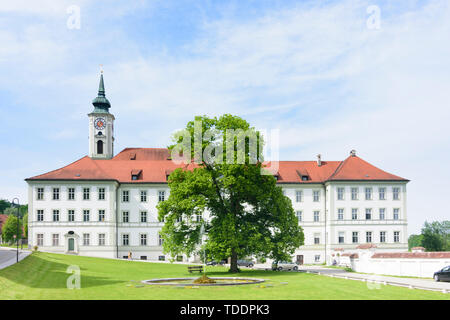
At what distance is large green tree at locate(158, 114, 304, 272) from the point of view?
44.0 m

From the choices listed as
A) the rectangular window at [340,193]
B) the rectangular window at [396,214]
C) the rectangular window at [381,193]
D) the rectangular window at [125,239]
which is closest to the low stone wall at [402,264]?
the rectangular window at [340,193]

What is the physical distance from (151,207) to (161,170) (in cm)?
597

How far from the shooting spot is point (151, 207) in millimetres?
76250

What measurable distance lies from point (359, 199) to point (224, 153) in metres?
38.0

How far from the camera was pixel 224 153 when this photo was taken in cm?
4497

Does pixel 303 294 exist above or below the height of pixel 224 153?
below

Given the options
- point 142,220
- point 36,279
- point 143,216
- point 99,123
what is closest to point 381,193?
point 143,216

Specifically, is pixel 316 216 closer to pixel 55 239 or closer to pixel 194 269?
pixel 194 269

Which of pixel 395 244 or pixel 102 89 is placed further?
pixel 102 89

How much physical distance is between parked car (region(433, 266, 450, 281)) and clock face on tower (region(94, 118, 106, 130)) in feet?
208

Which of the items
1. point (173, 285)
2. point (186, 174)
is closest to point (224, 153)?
point (186, 174)

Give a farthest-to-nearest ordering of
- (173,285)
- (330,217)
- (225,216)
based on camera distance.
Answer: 1. (330,217)
2. (225,216)
3. (173,285)
